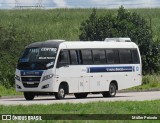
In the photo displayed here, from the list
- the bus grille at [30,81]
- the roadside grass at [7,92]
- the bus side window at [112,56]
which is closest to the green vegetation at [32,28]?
the roadside grass at [7,92]

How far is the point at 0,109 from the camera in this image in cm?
1897

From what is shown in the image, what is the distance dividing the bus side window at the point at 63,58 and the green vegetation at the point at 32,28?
392 inches

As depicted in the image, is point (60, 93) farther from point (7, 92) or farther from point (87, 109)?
point (87, 109)

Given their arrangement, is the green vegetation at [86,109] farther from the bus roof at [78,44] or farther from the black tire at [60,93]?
the bus roof at [78,44]

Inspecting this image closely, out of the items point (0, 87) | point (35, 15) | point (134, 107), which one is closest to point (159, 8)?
point (35, 15)

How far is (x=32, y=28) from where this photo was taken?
2965 inches

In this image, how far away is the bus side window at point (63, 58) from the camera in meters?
30.2

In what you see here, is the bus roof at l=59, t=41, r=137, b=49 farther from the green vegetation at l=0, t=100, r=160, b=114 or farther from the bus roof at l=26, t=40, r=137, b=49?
the green vegetation at l=0, t=100, r=160, b=114

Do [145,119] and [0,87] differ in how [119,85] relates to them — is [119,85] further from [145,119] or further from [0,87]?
[145,119]

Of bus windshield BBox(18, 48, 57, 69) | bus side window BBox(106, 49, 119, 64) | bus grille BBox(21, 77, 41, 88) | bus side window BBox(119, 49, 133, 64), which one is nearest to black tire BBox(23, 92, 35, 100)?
bus grille BBox(21, 77, 41, 88)

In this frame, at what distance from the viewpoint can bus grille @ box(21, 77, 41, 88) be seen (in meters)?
30.0

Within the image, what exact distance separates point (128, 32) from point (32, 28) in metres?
22.3

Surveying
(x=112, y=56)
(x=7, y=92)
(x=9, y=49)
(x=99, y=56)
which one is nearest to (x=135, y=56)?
(x=112, y=56)

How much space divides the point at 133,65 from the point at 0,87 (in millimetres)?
8799
